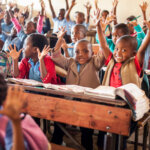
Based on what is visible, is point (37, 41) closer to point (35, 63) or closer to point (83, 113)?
point (35, 63)

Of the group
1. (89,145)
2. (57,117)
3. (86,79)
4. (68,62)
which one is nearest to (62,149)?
(57,117)

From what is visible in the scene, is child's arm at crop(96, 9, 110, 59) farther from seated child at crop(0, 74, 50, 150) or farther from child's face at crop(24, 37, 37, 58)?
seated child at crop(0, 74, 50, 150)

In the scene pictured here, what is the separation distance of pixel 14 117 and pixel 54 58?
1.52 m

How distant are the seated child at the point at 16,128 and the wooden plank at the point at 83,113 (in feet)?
1.87

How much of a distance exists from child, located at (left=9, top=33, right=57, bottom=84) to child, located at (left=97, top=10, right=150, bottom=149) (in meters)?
0.54

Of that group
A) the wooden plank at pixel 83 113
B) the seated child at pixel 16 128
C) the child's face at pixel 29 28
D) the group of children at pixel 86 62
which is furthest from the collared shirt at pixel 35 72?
the child's face at pixel 29 28

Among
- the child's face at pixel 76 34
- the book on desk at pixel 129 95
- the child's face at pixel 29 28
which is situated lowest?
the book on desk at pixel 129 95

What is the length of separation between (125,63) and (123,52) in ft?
0.34

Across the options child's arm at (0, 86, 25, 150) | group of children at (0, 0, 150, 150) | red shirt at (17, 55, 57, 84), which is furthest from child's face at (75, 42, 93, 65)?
child's arm at (0, 86, 25, 150)

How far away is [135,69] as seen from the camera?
2.09 metres

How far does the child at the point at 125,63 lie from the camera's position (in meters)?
2.08

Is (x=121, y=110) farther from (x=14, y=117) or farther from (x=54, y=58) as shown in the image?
(x=54, y=58)

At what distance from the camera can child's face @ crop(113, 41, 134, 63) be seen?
214cm

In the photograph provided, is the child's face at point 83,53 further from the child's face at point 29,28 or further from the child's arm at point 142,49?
the child's face at point 29,28
